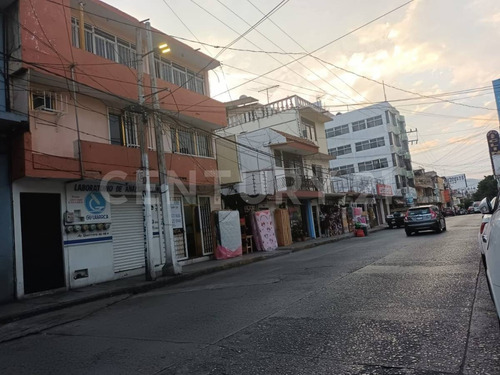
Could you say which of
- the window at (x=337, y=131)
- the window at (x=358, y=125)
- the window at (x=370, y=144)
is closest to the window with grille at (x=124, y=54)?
the window at (x=370, y=144)

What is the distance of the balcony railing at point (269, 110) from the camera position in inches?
1185

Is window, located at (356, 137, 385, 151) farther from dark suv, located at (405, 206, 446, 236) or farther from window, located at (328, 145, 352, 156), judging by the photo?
dark suv, located at (405, 206, 446, 236)

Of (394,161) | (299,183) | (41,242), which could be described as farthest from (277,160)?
(394,161)

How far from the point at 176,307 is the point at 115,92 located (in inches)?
343

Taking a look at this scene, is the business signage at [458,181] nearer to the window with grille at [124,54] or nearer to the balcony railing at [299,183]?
the balcony railing at [299,183]

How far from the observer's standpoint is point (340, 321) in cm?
534

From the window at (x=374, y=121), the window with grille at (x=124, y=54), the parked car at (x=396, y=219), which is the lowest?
the parked car at (x=396, y=219)

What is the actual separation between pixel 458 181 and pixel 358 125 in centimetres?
7714

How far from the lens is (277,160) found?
26.1m

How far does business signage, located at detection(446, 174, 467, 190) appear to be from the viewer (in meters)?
113

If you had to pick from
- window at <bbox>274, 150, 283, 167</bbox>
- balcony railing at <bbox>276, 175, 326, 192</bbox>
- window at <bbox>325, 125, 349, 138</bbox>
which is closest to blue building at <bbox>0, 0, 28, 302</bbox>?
balcony railing at <bbox>276, 175, 326, 192</bbox>

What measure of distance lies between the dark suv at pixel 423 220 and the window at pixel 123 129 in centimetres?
1430

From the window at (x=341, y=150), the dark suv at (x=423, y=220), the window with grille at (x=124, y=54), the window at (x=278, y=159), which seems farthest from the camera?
the window at (x=341, y=150)

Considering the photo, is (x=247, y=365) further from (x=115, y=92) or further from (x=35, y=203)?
(x=115, y=92)
